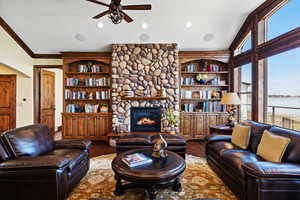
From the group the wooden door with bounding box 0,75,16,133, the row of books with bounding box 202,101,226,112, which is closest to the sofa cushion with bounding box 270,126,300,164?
the row of books with bounding box 202,101,226,112

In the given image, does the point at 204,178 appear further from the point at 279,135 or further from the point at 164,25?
the point at 164,25

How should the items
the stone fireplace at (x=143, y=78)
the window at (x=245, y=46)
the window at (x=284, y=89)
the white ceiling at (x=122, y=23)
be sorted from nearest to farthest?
1. the window at (x=284, y=89)
2. the white ceiling at (x=122, y=23)
3. the window at (x=245, y=46)
4. the stone fireplace at (x=143, y=78)

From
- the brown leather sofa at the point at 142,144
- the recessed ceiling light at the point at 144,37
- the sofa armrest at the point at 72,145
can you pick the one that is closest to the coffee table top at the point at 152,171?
the sofa armrest at the point at 72,145

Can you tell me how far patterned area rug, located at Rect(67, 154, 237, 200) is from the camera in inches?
85.6

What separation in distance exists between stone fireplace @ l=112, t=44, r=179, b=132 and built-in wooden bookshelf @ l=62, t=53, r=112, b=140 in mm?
424

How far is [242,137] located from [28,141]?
336cm

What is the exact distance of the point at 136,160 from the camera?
6.74ft

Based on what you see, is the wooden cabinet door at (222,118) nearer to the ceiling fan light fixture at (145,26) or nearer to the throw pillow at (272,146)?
the throw pillow at (272,146)

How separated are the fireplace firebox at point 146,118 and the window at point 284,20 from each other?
3319mm

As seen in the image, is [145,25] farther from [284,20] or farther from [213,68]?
[284,20]

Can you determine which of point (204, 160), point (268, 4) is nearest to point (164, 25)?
point (268, 4)

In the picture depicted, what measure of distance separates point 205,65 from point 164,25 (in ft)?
6.20

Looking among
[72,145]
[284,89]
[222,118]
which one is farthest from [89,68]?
[284,89]

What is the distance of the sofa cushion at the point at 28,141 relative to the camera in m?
2.14
